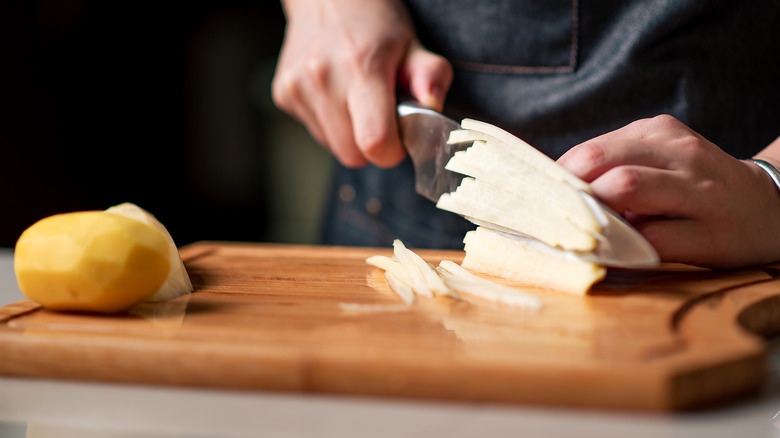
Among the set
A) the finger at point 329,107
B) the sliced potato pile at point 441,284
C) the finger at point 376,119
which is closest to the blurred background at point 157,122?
the finger at point 329,107

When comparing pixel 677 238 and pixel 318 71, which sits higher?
pixel 318 71

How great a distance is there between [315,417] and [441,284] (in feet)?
1.18

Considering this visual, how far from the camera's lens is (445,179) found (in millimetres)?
1355

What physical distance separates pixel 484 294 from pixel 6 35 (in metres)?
2.02

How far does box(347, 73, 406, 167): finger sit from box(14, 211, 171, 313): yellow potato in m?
0.65

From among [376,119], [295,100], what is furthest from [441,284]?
[295,100]

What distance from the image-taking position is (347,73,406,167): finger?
4.75 feet

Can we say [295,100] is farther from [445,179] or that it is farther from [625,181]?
[625,181]

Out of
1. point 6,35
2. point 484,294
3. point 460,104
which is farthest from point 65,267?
point 6,35

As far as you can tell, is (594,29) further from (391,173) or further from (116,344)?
(116,344)

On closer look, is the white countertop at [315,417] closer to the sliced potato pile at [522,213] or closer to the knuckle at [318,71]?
the sliced potato pile at [522,213]

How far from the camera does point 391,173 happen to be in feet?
6.36

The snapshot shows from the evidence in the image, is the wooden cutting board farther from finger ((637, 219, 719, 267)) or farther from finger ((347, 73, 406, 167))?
finger ((347, 73, 406, 167))

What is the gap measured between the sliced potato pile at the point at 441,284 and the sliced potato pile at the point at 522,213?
7 cm
